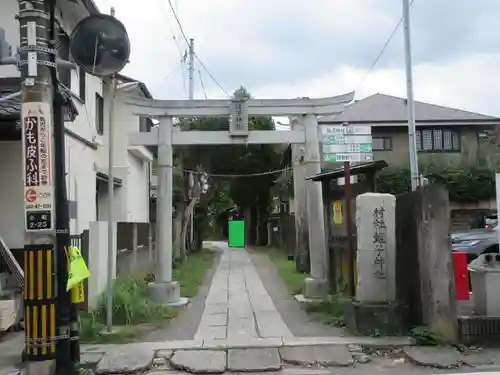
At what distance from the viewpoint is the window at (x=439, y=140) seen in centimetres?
2833

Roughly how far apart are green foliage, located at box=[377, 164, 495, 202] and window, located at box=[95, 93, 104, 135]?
14088mm

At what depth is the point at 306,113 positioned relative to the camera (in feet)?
41.1

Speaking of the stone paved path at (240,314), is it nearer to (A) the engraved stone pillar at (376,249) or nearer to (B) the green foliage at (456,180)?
(A) the engraved stone pillar at (376,249)

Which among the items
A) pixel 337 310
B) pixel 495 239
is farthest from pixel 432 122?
pixel 337 310

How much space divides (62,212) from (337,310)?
5607mm

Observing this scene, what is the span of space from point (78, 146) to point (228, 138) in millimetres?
3674

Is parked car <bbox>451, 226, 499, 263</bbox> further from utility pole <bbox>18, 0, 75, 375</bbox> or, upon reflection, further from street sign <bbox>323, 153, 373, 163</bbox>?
utility pole <bbox>18, 0, 75, 375</bbox>

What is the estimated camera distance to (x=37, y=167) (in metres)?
6.18

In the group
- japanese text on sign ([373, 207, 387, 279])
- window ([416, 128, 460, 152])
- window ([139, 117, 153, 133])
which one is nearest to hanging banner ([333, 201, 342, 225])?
japanese text on sign ([373, 207, 387, 279])

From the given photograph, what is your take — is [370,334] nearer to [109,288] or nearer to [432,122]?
[109,288]

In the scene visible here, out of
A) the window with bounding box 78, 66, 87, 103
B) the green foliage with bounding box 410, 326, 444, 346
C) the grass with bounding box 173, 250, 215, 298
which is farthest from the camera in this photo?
the grass with bounding box 173, 250, 215, 298

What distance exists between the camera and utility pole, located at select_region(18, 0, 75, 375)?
620cm

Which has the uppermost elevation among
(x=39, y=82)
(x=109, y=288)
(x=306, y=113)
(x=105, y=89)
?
(x=105, y=89)

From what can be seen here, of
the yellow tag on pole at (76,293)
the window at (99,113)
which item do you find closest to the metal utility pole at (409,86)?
the window at (99,113)
